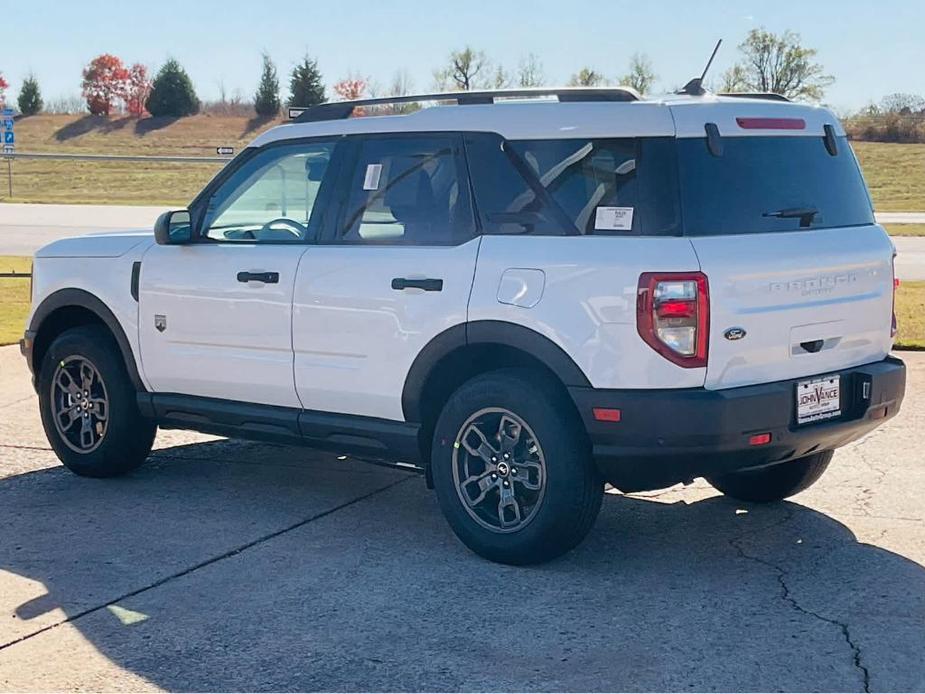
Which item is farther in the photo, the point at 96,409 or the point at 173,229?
the point at 96,409

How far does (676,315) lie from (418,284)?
1.23 m

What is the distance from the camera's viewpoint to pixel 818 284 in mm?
5410

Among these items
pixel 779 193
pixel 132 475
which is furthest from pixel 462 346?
pixel 132 475

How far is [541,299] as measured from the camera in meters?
5.31

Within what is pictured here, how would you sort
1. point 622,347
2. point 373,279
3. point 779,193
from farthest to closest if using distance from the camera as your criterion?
point 373,279
point 779,193
point 622,347

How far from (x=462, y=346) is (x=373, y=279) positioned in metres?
0.57

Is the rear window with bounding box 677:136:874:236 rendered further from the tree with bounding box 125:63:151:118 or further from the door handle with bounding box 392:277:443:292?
the tree with bounding box 125:63:151:118

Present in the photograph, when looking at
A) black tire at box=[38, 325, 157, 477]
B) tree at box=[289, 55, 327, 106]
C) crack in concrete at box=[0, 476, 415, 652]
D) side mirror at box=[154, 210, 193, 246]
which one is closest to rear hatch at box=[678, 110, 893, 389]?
crack in concrete at box=[0, 476, 415, 652]

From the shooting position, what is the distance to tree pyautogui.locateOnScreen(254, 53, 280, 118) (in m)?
70.6

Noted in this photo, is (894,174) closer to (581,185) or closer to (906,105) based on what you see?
(906,105)

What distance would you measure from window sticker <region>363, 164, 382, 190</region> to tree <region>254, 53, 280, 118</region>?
6655 centimetres

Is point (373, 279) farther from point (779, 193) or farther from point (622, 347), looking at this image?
point (779, 193)

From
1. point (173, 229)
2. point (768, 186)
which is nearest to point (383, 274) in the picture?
point (173, 229)

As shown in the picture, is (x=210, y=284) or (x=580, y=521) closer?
(x=580, y=521)
